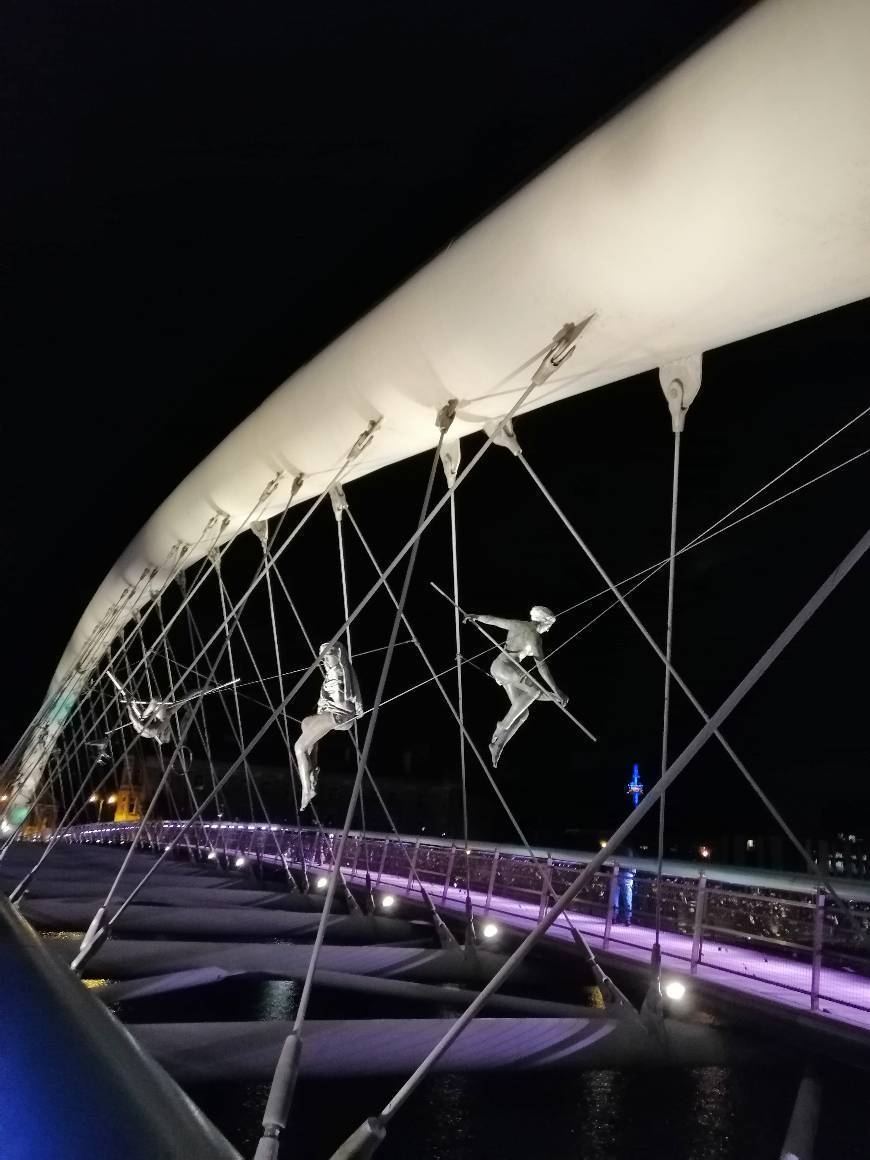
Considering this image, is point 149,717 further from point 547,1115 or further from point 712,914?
point 547,1115

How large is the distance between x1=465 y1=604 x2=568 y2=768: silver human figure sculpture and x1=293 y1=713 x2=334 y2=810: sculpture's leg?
1605 millimetres

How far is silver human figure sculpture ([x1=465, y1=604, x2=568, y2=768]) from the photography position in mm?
7840

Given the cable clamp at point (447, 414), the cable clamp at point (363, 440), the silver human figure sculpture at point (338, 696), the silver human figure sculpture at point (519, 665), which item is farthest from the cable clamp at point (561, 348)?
the silver human figure sculpture at point (338, 696)

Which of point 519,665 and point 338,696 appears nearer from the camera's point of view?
point 519,665

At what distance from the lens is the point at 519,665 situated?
8.04 metres

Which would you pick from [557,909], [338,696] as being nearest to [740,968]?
[338,696]

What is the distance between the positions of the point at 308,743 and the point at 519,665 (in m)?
2.32

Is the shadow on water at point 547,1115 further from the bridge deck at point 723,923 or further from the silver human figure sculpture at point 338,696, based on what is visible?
the silver human figure sculpture at point 338,696

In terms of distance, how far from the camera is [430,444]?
6.79 m

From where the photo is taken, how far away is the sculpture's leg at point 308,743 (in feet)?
27.8

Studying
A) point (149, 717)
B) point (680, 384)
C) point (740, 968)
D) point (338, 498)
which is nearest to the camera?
point (680, 384)

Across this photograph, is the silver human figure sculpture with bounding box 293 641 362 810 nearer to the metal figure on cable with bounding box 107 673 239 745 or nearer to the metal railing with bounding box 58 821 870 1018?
the metal railing with bounding box 58 821 870 1018

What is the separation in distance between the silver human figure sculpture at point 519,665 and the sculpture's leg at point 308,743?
1.61m

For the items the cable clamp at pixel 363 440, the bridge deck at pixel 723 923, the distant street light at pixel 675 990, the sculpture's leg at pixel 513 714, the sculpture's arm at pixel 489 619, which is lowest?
the distant street light at pixel 675 990
